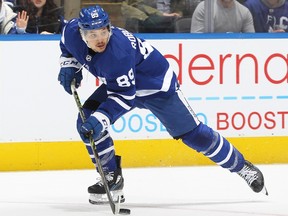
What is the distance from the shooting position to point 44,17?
616 cm

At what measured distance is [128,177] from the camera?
5.82m

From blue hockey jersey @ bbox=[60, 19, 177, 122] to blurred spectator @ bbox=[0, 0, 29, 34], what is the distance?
131cm

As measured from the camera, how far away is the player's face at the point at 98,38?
14.4 ft

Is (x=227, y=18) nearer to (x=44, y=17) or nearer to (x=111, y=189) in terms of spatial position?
(x=44, y=17)

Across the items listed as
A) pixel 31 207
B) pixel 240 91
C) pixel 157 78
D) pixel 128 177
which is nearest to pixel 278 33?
pixel 240 91

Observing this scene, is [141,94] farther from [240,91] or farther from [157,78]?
[240,91]

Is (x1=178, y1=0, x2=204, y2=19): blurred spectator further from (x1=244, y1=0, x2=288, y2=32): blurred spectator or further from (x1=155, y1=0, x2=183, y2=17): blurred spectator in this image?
(x1=244, y1=0, x2=288, y2=32): blurred spectator

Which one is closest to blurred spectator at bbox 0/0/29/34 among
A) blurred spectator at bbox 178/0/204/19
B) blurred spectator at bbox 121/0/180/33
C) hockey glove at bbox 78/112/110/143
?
blurred spectator at bbox 121/0/180/33

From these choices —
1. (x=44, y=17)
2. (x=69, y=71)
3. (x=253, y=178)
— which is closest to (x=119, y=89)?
(x=69, y=71)

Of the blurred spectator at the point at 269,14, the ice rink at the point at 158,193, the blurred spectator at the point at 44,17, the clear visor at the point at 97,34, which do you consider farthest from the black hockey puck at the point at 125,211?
the blurred spectator at the point at 269,14

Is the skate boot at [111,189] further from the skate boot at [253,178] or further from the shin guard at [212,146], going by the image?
the skate boot at [253,178]

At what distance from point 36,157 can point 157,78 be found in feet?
5.22

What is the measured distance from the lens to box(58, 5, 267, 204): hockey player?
4.40m

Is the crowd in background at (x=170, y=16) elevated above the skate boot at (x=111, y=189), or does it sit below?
above
